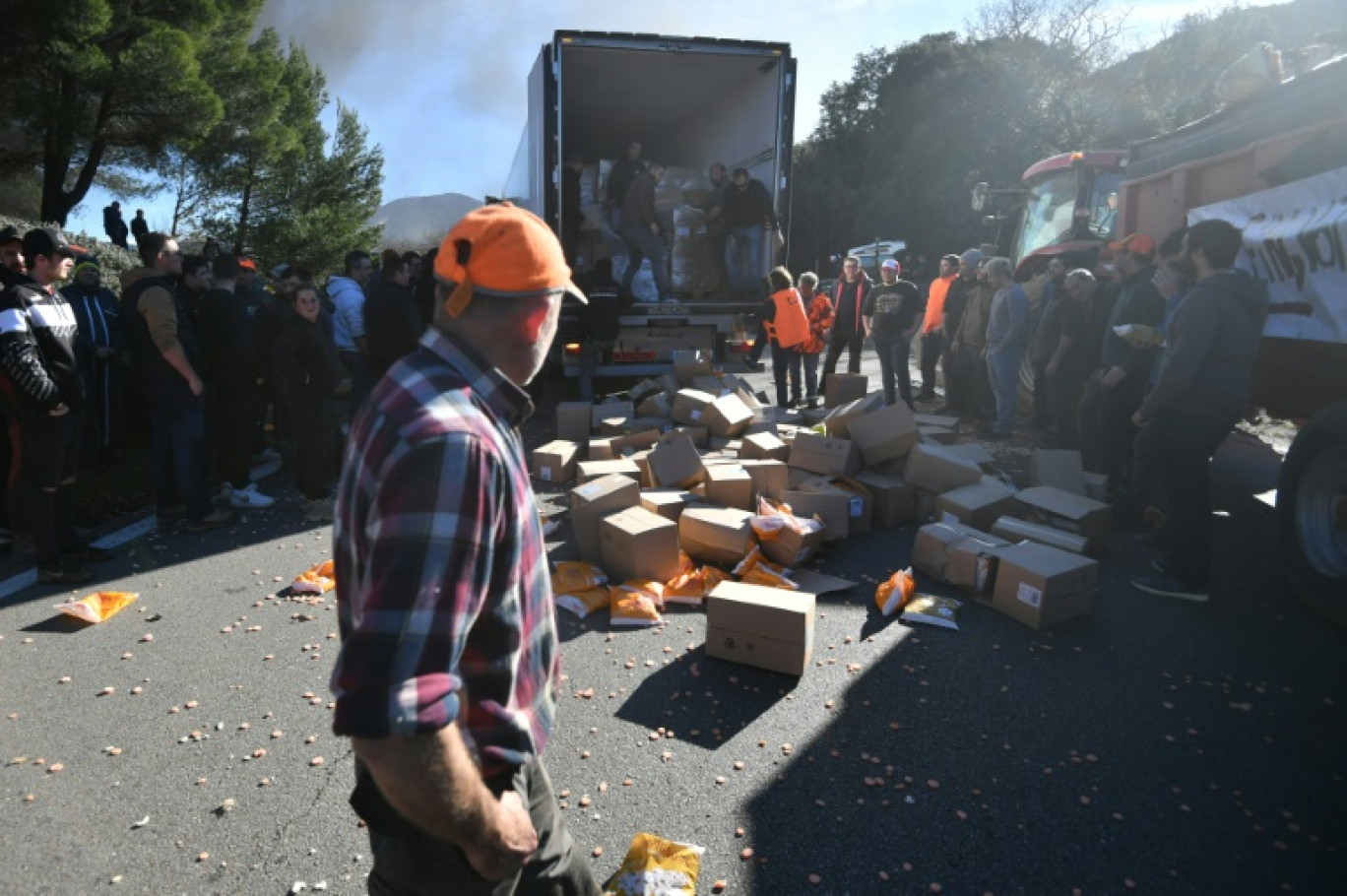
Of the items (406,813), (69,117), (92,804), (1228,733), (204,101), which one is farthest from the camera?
(204,101)

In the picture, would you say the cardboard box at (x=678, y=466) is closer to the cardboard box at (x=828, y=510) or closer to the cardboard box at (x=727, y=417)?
the cardboard box at (x=828, y=510)

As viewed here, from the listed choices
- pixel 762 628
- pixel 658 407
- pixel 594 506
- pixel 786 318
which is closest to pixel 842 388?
pixel 786 318

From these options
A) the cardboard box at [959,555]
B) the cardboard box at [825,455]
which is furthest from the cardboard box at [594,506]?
the cardboard box at [959,555]

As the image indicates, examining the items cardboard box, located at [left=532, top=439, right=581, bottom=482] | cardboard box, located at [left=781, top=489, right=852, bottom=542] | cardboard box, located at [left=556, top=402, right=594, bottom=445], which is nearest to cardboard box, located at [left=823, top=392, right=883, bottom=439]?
cardboard box, located at [left=781, top=489, right=852, bottom=542]

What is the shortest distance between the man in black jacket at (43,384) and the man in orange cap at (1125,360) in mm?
6901

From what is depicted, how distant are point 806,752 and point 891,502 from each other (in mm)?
3174

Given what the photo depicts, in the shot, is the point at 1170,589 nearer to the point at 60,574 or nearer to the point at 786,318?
the point at 786,318

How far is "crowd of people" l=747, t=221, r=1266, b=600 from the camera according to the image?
4379 mm

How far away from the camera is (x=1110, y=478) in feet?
21.3

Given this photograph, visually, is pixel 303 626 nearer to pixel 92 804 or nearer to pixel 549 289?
pixel 92 804

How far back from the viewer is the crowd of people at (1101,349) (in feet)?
14.4

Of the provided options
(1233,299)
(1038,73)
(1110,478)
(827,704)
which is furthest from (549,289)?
(1038,73)

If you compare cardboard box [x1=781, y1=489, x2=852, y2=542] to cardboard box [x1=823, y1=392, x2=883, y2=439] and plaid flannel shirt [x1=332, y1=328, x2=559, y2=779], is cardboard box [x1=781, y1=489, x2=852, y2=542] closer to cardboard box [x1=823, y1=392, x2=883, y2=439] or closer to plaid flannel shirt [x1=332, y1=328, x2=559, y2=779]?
cardboard box [x1=823, y1=392, x2=883, y2=439]

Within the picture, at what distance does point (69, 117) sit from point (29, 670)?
20585 millimetres
